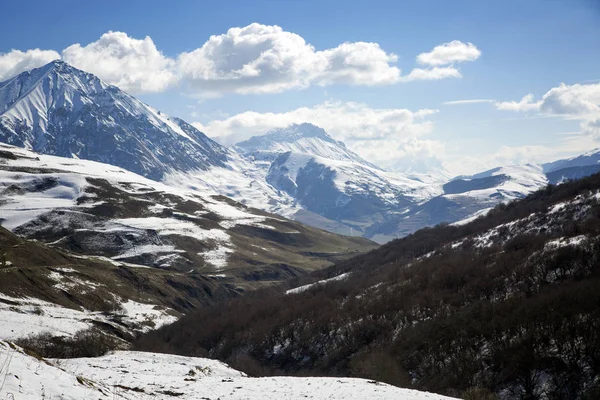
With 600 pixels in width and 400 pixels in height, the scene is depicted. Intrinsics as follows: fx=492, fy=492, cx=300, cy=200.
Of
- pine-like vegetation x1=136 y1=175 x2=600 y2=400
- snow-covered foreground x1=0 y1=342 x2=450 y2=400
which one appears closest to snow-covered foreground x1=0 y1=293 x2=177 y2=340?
pine-like vegetation x1=136 y1=175 x2=600 y2=400

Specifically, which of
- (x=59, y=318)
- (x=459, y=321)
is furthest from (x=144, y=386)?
(x=59, y=318)

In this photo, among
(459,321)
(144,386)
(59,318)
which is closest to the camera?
(144,386)

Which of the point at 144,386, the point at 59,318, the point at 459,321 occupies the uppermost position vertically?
the point at 144,386

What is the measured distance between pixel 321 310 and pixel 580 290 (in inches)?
3077

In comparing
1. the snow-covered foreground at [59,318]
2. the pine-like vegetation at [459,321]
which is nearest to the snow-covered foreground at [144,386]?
the pine-like vegetation at [459,321]

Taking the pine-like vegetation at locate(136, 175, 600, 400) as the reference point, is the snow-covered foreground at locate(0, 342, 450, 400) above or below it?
above

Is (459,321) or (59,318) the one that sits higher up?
(459,321)

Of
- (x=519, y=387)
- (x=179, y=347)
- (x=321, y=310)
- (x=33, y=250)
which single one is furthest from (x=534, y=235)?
(x=33, y=250)

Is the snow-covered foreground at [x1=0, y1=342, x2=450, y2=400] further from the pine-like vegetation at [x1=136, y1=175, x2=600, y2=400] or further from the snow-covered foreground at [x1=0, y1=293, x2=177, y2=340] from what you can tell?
the snow-covered foreground at [x1=0, y1=293, x2=177, y2=340]

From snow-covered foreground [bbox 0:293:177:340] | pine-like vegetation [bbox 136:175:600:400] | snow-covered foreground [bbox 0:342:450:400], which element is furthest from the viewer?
snow-covered foreground [bbox 0:293:177:340]

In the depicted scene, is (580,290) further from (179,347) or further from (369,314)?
(179,347)

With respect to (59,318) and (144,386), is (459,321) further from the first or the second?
(59,318)

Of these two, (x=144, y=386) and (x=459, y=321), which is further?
(x=459, y=321)

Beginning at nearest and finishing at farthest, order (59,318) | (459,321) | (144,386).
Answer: (144,386) → (459,321) → (59,318)
